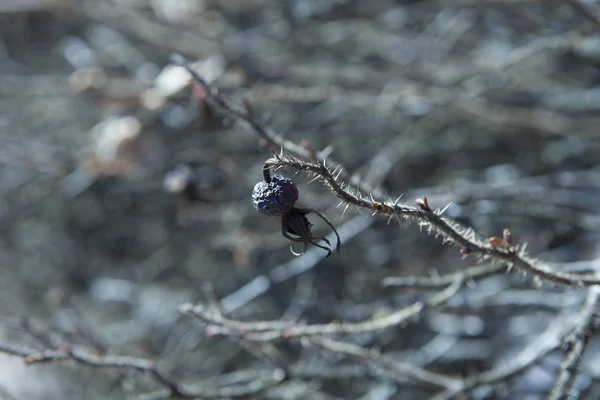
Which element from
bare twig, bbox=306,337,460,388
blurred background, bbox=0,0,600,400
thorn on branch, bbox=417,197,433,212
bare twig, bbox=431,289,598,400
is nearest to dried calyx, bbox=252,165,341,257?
thorn on branch, bbox=417,197,433,212

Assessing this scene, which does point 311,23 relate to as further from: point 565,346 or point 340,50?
point 565,346

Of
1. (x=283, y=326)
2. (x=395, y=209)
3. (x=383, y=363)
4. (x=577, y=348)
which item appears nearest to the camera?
(x=395, y=209)

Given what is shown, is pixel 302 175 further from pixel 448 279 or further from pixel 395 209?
pixel 395 209

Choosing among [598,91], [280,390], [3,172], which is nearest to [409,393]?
[280,390]

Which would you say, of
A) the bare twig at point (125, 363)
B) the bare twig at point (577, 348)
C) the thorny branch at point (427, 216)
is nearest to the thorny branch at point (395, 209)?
the thorny branch at point (427, 216)

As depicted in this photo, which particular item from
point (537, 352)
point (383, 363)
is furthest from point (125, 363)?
point (537, 352)

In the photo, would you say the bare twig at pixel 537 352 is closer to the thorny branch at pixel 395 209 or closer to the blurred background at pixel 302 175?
the thorny branch at pixel 395 209
